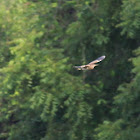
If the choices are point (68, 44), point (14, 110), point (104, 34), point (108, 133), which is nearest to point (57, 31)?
point (68, 44)

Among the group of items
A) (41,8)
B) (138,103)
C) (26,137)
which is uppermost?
(41,8)

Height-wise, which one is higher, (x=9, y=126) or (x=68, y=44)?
(x=68, y=44)

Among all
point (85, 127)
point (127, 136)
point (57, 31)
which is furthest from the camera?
point (57, 31)

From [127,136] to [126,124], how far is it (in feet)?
1.05

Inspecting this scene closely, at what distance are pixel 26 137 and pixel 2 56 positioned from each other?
5.71ft

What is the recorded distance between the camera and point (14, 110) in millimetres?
7441

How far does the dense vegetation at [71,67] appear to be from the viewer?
20.5 ft

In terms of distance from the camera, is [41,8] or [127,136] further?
[41,8]

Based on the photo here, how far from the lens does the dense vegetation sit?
625 centimetres

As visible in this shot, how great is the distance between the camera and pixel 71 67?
277 inches

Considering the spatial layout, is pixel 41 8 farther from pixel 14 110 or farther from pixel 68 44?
pixel 14 110

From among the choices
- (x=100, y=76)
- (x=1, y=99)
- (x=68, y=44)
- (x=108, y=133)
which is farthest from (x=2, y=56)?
(x=108, y=133)

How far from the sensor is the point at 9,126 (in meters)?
7.99

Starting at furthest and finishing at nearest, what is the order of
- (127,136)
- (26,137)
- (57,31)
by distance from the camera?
(26,137)
(57,31)
(127,136)
